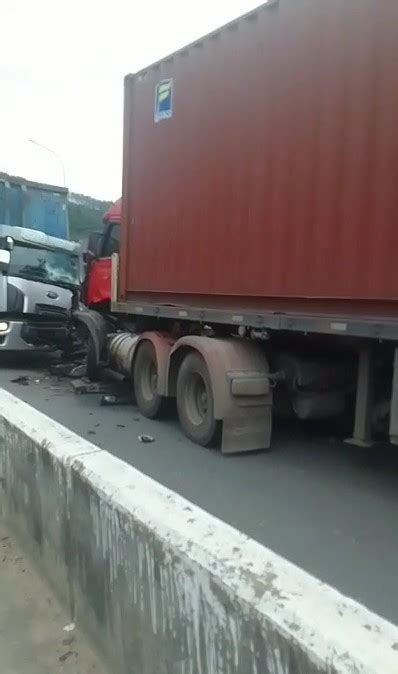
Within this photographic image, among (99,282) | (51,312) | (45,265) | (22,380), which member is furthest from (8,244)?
(22,380)

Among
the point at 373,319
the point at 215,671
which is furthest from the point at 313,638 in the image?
the point at 373,319

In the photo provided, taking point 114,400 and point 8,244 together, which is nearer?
point 114,400

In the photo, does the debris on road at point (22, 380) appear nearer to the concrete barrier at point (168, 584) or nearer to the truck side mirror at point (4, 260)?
the truck side mirror at point (4, 260)

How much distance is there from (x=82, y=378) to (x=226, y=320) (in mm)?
4962

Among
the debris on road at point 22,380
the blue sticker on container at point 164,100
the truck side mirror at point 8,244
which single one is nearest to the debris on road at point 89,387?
the debris on road at point 22,380

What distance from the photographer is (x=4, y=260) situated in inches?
453

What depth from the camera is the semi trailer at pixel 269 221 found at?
4.75m

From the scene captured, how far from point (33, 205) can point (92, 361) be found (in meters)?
6.22

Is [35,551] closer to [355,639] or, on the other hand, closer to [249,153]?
[355,639]

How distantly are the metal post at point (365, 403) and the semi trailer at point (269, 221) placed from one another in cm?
1

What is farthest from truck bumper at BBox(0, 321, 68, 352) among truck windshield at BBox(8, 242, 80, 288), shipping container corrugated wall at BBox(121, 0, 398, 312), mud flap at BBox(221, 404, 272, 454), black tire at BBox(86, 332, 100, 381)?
mud flap at BBox(221, 404, 272, 454)

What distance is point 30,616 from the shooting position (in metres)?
3.08

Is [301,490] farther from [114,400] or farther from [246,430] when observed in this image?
[114,400]

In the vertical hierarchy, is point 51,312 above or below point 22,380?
above
